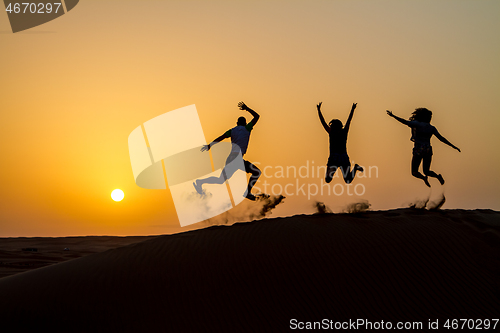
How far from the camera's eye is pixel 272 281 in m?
7.80

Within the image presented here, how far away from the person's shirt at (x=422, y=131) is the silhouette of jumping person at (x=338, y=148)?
1.55 metres

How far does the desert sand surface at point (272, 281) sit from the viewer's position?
280 inches

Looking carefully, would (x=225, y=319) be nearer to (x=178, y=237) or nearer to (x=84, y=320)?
(x=84, y=320)

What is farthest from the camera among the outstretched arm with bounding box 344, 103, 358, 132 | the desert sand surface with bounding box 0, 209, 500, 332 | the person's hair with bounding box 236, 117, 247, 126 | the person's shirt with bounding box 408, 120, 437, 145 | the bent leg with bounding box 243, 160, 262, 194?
the bent leg with bounding box 243, 160, 262, 194

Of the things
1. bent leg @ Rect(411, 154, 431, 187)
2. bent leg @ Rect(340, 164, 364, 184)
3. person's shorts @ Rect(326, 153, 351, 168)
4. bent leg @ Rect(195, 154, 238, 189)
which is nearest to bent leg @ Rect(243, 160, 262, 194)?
bent leg @ Rect(195, 154, 238, 189)

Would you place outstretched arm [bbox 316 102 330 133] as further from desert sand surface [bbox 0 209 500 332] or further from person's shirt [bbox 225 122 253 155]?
desert sand surface [bbox 0 209 500 332]

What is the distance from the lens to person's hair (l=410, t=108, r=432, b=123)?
969 cm

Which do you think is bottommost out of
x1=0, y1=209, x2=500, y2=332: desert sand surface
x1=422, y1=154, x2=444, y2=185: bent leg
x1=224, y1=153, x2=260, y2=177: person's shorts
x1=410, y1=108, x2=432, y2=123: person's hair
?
x1=0, y1=209, x2=500, y2=332: desert sand surface

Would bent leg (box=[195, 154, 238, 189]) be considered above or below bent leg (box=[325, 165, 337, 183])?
above

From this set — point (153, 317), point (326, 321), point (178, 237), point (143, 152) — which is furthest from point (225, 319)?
point (143, 152)

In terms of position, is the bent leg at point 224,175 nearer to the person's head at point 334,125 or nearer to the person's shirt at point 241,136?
the person's shirt at point 241,136

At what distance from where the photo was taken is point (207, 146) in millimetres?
9766

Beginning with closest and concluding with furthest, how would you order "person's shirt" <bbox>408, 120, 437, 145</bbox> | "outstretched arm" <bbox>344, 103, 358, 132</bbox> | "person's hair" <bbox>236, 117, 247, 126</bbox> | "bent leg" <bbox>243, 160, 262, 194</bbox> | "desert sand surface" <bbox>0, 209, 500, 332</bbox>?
"desert sand surface" <bbox>0, 209, 500, 332</bbox> < "outstretched arm" <bbox>344, 103, 358, 132</bbox> < "person's shirt" <bbox>408, 120, 437, 145</bbox> < "person's hair" <bbox>236, 117, 247, 126</bbox> < "bent leg" <bbox>243, 160, 262, 194</bbox>

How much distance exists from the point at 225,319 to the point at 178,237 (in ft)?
10.9
